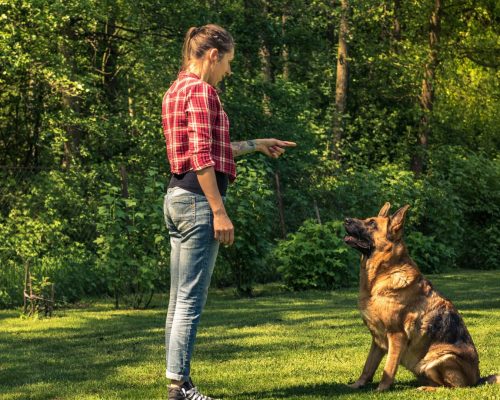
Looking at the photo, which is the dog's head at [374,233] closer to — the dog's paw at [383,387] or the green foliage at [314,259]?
the dog's paw at [383,387]

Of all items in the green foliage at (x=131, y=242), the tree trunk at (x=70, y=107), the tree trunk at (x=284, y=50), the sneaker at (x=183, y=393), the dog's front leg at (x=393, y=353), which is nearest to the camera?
the sneaker at (x=183, y=393)

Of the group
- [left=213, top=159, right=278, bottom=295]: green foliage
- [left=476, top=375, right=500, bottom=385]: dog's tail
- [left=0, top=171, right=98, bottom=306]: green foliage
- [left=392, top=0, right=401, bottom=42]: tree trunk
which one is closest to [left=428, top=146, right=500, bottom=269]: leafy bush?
[left=213, top=159, right=278, bottom=295]: green foliage

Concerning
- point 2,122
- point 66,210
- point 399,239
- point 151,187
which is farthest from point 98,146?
point 399,239

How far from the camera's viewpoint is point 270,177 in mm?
19766

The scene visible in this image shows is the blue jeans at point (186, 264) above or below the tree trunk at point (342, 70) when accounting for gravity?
below

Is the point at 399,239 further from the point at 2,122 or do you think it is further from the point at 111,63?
the point at 111,63

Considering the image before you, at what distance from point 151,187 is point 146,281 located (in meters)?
1.51

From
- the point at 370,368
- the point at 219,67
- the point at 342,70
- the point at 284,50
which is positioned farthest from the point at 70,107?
the point at 219,67

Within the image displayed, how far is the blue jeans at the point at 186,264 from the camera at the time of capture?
18.6 ft

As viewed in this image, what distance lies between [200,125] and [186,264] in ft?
2.78

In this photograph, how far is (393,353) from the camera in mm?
6754

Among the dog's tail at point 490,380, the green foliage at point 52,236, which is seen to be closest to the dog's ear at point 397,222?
the dog's tail at point 490,380

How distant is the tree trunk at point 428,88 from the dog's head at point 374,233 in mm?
25213

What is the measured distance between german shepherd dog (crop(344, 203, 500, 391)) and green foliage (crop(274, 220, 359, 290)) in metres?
9.16
